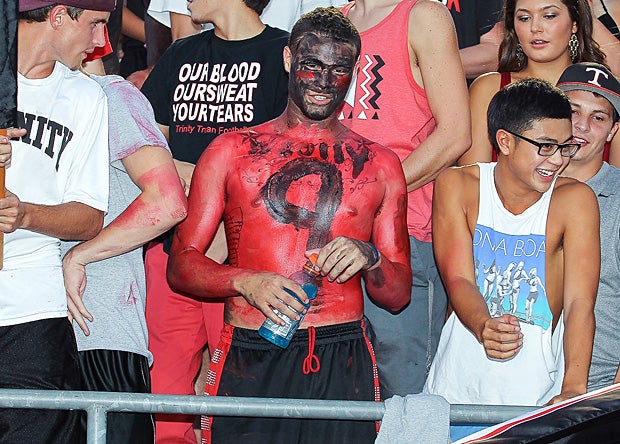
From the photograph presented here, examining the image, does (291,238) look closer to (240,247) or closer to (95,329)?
(240,247)

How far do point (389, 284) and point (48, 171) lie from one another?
1468mm

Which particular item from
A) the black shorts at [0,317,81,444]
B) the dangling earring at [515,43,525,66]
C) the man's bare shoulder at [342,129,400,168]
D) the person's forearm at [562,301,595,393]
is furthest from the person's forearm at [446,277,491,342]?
the black shorts at [0,317,81,444]

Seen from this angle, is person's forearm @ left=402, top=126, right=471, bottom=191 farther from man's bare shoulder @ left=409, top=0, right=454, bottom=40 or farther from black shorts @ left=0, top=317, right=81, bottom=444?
black shorts @ left=0, top=317, right=81, bottom=444

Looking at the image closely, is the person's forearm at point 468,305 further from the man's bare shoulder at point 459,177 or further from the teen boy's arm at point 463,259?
the man's bare shoulder at point 459,177

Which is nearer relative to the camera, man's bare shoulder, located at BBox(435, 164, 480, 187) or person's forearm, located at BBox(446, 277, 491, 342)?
person's forearm, located at BBox(446, 277, 491, 342)

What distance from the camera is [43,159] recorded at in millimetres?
4371

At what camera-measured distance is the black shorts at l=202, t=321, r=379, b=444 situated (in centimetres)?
470

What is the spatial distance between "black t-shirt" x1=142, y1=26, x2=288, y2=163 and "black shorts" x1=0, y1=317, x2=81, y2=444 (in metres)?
1.48

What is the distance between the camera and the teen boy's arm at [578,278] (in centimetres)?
462

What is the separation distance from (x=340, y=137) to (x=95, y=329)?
1.30 meters

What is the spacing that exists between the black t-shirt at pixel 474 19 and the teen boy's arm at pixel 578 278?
1536 millimetres

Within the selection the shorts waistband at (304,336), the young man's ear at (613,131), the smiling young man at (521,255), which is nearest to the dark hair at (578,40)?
the young man's ear at (613,131)

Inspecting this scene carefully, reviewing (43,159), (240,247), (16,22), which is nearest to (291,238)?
(240,247)

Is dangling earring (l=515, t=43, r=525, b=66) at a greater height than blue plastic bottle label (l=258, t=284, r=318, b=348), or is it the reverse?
dangling earring (l=515, t=43, r=525, b=66)
